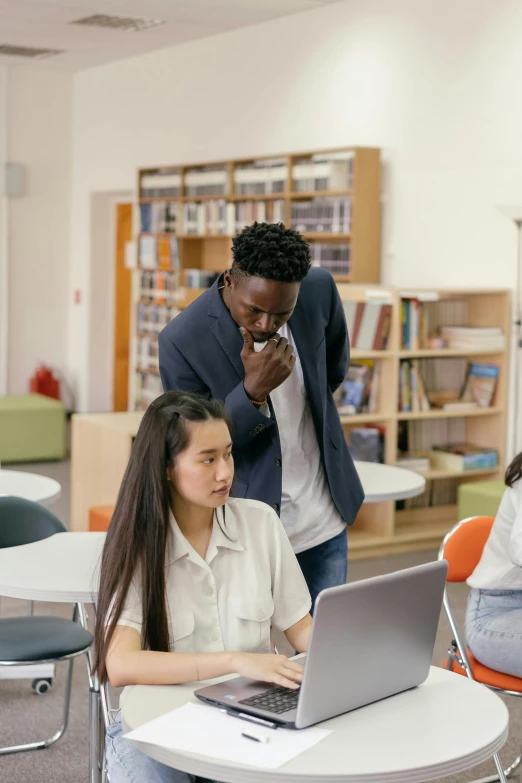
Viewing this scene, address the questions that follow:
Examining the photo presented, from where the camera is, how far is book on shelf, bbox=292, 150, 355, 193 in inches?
267

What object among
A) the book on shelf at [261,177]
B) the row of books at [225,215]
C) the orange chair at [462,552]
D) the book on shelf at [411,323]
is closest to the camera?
the orange chair at [462,552]

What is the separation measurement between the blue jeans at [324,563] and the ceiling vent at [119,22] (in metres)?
6.27

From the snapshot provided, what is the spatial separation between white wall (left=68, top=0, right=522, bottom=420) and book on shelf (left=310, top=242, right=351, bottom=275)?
27cm

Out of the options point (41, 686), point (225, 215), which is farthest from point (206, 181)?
point (41, 686)

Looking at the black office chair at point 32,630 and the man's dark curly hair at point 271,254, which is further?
the black office chair at point 32,630

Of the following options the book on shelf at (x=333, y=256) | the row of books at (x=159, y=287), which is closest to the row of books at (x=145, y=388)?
the row of books at (x=159, y=287)

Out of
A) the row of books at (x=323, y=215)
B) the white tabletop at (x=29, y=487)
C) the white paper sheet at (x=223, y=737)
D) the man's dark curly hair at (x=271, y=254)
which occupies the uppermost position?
the row of books at (x=323, y=215)

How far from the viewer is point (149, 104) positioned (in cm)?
924

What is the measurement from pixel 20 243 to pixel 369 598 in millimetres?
9443

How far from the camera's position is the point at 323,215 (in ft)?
22.8

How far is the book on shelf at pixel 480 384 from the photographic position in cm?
609

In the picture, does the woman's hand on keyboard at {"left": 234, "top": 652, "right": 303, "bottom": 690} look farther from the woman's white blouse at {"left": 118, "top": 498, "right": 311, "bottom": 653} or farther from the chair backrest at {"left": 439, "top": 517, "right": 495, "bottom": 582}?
the chair backrest at {"left": 439, "top": 517, "right": 495, "bottom": 582}

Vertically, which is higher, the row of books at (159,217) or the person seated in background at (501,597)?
the row of books at (159,217)

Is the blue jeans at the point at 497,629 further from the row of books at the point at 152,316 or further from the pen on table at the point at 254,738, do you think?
the row of books at the point at 152,316
